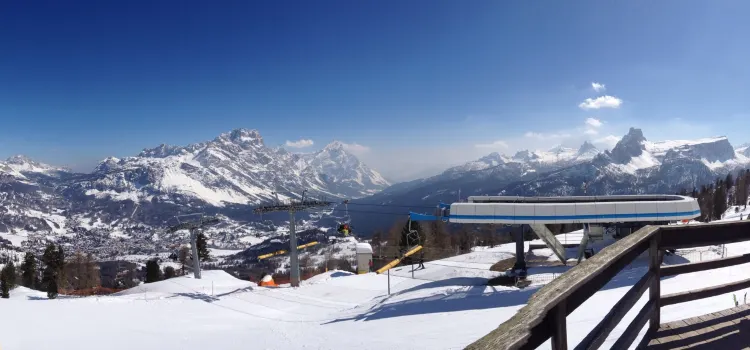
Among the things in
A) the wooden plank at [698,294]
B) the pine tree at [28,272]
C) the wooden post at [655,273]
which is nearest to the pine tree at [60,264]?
the pine tree at [28,272]

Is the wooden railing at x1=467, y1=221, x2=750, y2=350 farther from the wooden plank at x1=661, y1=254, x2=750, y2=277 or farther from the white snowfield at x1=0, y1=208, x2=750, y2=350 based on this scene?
the white snowfield at x1=0, y1=208, x2=750, y2=350

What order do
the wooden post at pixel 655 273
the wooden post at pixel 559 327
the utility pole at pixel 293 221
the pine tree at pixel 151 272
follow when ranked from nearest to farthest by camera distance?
the wooden post at pixel 559 327 → the wooden post at pixel 655 273 → the utility pole at pixel 293 221 → the pine tree at pixel 151 272

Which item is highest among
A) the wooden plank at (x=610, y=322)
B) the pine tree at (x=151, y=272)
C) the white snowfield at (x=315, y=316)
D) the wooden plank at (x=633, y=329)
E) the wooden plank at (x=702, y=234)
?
the wooden plank at (x=702, y=234)

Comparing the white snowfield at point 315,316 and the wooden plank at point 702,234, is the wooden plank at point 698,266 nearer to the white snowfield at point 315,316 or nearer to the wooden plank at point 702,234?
the wooden plank at point 702,234

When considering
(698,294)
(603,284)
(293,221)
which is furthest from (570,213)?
(603,284)

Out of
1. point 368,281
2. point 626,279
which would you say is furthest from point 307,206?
point 626,279

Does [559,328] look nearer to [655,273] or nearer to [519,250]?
[655,273]
